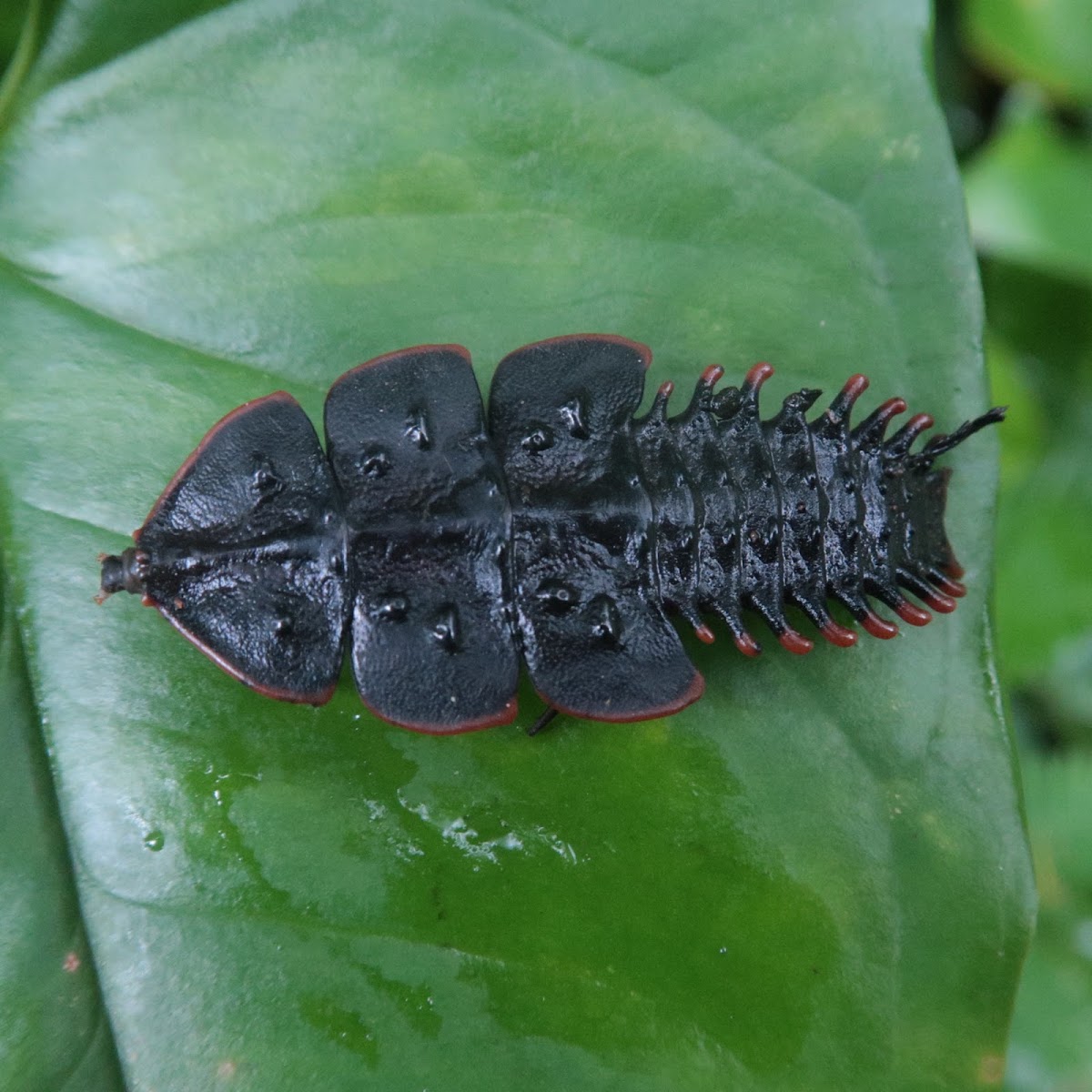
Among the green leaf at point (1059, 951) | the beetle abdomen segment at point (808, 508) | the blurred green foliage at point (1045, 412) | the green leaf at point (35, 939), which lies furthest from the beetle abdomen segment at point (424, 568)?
the green leaf at point (1059, 951)

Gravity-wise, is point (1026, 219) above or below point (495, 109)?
below

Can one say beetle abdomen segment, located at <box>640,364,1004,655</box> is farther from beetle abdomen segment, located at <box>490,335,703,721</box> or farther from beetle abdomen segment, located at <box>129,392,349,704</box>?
beetle abdomen segment, located at <box>129,392,349,704</box>

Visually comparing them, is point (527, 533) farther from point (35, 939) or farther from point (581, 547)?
point (35, 939)

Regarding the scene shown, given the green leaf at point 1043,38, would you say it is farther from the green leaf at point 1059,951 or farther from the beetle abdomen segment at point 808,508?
the green leaf at point 1059,951

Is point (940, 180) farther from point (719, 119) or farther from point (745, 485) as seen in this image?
point (745, 485)

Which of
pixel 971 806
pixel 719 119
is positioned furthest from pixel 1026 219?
pixel 971 806

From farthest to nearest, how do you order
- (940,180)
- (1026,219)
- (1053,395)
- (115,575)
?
(1053,395), (1026,219), (940,180), (115,575)
